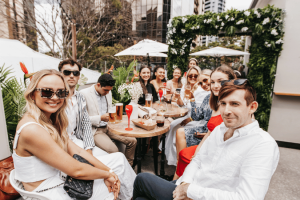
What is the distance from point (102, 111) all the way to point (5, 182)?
4.95ft

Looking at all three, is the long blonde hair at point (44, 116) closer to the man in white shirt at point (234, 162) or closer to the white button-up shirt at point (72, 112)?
the white button-up shirt at point (72, 112)

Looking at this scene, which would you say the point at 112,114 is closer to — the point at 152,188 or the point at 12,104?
the point at 152,188

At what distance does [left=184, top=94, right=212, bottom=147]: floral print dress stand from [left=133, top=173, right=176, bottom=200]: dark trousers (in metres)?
1.18

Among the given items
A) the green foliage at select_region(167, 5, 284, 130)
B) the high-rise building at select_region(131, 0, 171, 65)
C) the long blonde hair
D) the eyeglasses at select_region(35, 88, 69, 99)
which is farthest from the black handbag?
the high-rise building at select_region(131, 0, 171, 65)

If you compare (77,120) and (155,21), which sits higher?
(155,21)

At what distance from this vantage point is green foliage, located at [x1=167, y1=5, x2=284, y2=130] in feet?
13.4

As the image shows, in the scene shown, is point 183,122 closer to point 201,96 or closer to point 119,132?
point 201,96

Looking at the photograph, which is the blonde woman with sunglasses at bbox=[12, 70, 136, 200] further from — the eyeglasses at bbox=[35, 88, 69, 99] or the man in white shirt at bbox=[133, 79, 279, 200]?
the man in white shirt at bbox=[133, 79, 279, 200]

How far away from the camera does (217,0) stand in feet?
379

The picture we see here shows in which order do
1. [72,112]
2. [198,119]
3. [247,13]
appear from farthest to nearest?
[247,13], [198,119], [72,112]

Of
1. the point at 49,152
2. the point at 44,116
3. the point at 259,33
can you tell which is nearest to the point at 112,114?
the point at 44,116

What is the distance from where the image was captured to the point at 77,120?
228 cm

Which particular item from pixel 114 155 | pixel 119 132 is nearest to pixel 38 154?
pixel 114 155

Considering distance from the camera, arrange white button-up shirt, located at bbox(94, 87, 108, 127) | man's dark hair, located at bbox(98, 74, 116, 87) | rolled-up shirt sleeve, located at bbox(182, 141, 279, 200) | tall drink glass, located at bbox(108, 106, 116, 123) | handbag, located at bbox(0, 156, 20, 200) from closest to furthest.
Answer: rolled-up shirt sleeve, located at bbox(182, 141, 279, 200) < handbag, located at bbox(0, 156, 20, 200) < tall drink glass, located at bbox(108, 106, 116, 123) < man's dark hair, located at bbox(98, 74, 116, 87) < white button-up shirt, located at bbox(94, 87, 108, 127)
